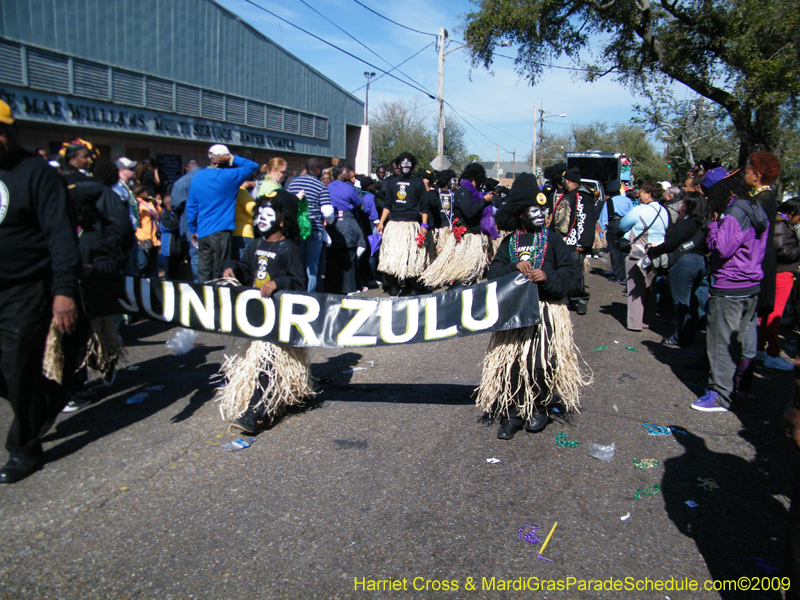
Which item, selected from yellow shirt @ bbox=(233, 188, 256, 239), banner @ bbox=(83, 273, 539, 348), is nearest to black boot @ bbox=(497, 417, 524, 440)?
banner @ bbox=(83, 273, 539, 348)

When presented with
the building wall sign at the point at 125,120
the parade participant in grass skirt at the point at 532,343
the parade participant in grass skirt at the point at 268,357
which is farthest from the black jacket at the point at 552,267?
the building wall sign at the point at 125,120

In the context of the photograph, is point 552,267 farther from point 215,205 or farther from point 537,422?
point 215,205

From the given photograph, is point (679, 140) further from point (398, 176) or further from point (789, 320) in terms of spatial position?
point (398, 176)

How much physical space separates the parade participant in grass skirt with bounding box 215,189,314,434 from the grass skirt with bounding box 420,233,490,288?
4751 millimetres

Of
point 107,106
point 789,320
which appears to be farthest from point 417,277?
point 107,106

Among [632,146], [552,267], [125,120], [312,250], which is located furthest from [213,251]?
[632,146]

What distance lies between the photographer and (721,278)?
488 centimetres

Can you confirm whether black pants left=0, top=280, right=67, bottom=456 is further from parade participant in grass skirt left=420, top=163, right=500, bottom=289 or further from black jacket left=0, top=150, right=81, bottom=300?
parade participant in grass skirt left=420, top=163, right=500, bottom=289

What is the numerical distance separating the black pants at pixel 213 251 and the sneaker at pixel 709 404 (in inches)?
198

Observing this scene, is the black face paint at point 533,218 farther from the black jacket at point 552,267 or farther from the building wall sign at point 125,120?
the building wall sign at point 125,120

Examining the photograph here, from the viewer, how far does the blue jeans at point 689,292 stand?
679 centimetres

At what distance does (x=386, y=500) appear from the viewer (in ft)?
11.1

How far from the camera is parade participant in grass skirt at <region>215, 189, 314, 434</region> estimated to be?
4223mm

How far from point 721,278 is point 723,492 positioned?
203cm
